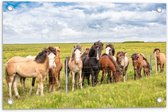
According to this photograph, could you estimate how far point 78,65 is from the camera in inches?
148

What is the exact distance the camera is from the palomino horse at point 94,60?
3.75 m

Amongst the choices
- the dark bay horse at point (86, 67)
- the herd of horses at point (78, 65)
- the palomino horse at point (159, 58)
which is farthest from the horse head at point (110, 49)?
the palomino horse at point (159, 58)

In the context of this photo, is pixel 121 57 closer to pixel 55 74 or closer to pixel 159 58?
pixel 159 58

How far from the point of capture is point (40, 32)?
3674mm

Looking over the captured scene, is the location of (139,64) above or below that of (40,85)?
above

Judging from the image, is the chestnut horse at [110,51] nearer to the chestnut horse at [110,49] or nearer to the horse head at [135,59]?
the chestnut horse at [110,49]

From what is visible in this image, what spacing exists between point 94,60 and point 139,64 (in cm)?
34

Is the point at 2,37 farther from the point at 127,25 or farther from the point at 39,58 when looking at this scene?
the point at 127,25

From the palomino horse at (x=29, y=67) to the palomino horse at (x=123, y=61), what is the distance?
18.4 inches

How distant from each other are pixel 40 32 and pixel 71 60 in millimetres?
290

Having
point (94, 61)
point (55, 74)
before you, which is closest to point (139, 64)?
point (94, 61)

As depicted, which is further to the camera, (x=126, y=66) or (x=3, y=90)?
(x=126, y=66)

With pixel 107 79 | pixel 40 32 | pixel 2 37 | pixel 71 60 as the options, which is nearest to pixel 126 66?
pixel 107 79

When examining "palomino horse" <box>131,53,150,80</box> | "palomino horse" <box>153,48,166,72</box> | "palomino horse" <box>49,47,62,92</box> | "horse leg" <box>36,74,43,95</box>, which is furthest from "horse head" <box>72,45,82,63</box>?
"palomino horse" <box>153,48,166,72</box>
